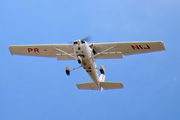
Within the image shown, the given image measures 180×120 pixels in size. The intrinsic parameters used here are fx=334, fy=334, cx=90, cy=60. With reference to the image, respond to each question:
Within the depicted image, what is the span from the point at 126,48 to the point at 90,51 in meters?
2.92

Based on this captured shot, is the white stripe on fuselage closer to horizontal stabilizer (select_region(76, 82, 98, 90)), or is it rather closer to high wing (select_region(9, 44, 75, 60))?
horizontal stabilizer (select_region(76, 82, 98, 90))

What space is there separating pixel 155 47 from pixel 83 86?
6928mm

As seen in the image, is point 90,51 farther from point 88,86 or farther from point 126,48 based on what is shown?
point 88,86

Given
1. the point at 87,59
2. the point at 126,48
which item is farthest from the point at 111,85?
the point at 87,59

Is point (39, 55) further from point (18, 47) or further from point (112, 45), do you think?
point (112, 45)

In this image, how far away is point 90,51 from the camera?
25062mm

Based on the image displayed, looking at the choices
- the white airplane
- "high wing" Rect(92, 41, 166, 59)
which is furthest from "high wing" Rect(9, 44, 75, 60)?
"high wing" Rect(92, 41, 166, 59)

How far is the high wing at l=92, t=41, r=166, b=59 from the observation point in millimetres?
25188

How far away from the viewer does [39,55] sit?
2766cm

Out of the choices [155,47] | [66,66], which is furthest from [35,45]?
[155,47]

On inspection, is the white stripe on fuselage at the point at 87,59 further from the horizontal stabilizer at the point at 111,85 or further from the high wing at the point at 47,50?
the high wing at the point at 47,50

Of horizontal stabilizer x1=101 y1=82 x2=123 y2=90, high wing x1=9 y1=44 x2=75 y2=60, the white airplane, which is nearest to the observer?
the white airplane

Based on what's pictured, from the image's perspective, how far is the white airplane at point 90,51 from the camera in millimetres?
24530

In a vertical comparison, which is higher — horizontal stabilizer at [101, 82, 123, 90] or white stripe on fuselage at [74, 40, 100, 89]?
white stripe on fuselage at [74, 40, 100, 89]
